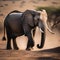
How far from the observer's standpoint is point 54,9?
57.1ft

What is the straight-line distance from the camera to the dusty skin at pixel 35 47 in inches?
338

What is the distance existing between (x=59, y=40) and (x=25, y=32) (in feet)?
14.0

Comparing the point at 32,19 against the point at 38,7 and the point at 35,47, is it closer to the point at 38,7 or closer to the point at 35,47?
the point at 35,47

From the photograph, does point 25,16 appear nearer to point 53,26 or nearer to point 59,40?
point 59,40

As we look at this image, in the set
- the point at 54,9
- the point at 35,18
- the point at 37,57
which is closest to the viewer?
the point at 37,57

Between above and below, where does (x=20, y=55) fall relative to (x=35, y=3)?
above

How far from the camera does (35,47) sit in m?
12.6

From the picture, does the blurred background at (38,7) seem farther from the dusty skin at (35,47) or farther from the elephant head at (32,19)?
the elephant head at (32,19)

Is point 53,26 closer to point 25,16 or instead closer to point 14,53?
point 25,16

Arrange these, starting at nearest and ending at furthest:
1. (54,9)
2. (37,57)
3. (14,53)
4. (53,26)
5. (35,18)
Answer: (37,57)
(14,53)
(35,18)
(53,26)
(54,9)

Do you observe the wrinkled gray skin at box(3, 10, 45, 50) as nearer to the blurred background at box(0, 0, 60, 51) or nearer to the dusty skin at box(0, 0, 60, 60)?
the dusty skin at box(0, 0, 60, 60)

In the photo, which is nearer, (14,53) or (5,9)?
(14,53)

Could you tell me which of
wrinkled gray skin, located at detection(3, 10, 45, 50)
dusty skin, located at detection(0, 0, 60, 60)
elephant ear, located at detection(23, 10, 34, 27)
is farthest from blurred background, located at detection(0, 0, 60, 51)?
elephant ear, located at detection(23, 10, 34, 27)

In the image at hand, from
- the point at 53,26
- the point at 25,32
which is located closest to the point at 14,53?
the point at 25,32
